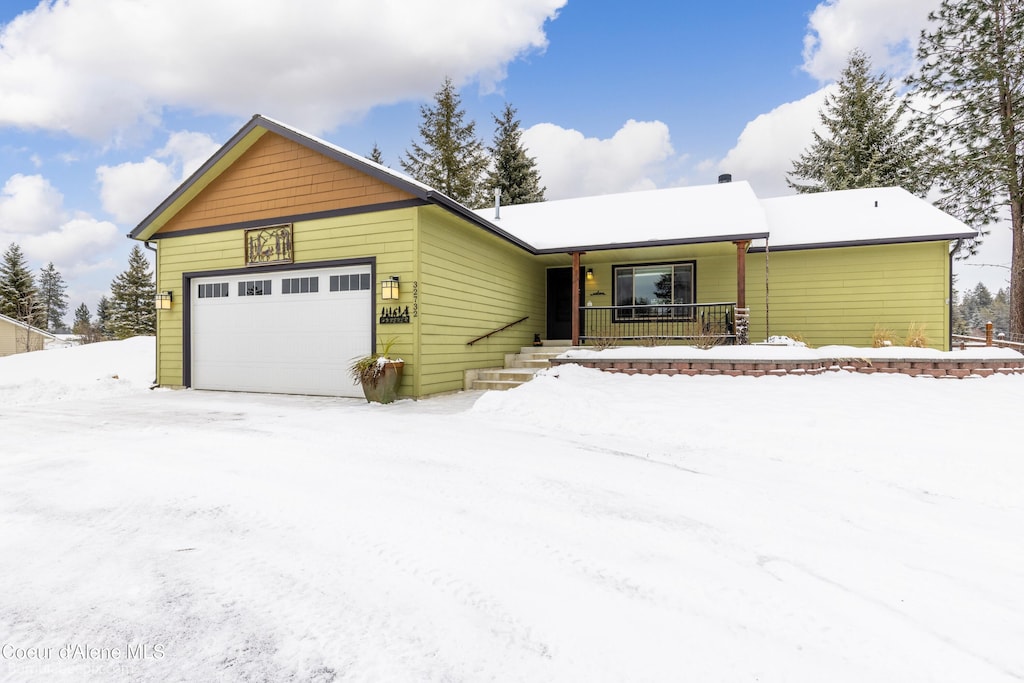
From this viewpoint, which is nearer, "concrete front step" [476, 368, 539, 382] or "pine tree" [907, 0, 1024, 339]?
"concrete front step" [476, 368, 539, 382]

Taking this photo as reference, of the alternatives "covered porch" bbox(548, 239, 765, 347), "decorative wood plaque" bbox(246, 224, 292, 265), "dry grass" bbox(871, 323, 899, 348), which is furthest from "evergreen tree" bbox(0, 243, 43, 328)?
"dry grass" bbox(871, 323, 899, 348)

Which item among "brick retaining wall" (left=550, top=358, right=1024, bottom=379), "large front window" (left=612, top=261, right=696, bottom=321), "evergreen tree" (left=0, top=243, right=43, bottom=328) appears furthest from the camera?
"evergreen tree" (left=0, top=243, right=43, bottom=328)

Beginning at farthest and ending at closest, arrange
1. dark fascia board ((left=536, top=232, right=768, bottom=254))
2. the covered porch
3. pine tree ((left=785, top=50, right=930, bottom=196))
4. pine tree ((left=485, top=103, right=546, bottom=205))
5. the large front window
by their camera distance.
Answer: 1. pine tree ((left=485, top=103, right=546, bottom=205))
2. pine tree ((left=785, top=50, right=930, bottom=196))
3. the large front window
4. the covered porch
5. dark fascia board ((left=536, top=232, right=768, bottom=254))

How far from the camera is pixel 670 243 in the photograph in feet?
32.2

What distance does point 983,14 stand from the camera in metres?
14.6

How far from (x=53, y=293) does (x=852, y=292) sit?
260 ft

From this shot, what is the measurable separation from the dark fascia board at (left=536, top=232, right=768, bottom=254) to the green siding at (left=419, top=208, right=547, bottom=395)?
1.19 meters

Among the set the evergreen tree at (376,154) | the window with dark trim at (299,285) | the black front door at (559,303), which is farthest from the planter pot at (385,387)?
the evergreen tree at (376,154)

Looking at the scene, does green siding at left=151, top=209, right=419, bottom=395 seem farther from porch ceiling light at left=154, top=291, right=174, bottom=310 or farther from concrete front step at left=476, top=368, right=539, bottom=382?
concrete front step at left=476, top=368, right=539, bottom=382

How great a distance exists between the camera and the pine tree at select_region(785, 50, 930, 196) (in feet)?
64.9

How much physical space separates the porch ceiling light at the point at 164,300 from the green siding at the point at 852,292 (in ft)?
41.4

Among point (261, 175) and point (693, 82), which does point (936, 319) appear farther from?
point (261, 175)

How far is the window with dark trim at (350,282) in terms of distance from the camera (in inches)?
325

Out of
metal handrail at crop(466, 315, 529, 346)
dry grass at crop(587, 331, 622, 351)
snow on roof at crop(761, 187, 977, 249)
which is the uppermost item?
snow on roof at crop(761, 187, 977, 249)
